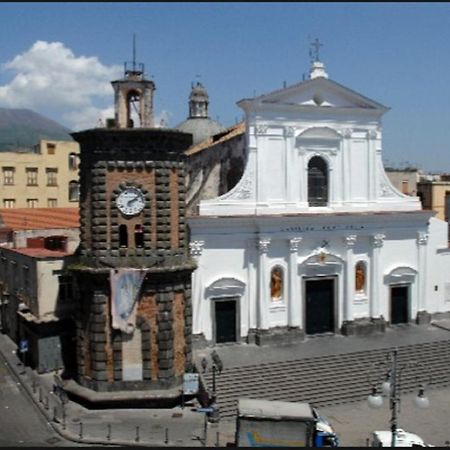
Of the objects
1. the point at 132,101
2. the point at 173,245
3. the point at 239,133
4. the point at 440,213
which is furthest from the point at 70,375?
the point at 440,213

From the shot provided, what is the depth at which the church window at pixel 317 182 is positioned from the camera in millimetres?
36312

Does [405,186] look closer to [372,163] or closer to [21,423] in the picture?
[372,163]

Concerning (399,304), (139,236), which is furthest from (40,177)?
(399,304)

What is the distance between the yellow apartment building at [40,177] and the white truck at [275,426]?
142 ft

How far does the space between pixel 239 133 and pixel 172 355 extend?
46.2 ft

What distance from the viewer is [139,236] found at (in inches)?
1148

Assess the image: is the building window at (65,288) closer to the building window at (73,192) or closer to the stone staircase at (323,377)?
the stone staircase at (323,377)

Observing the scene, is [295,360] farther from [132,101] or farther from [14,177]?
[14,177]

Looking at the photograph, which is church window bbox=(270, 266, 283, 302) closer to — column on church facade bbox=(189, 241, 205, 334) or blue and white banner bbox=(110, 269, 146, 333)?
column on church facade bbox=(189, 241, 205, 334)

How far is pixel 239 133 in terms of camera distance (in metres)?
37.1

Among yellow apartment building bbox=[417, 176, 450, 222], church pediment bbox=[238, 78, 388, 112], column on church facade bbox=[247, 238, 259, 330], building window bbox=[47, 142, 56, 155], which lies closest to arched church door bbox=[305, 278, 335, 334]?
column on church facade bbox=[247, 238, 259, 330]

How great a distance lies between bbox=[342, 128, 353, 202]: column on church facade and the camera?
3644 centimetres

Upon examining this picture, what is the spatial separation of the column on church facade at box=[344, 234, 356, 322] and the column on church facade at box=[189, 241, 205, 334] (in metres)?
8.37

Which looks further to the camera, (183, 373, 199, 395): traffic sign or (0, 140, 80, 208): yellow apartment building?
(0, 140, 80, 208): yellow apartment building
